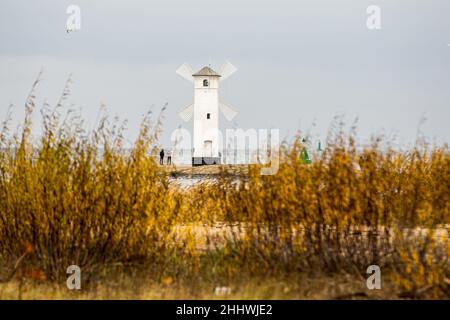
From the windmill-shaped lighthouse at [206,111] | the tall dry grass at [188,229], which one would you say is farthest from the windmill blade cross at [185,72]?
the tall dry grass at [188,229]

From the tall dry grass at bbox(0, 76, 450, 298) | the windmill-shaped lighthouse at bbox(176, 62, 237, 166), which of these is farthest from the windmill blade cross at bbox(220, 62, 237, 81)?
the tall dry grass at bbox(0, 76, 450, 298)

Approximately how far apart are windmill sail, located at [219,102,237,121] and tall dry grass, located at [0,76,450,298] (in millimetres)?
36741

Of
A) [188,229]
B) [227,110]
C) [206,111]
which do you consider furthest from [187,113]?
[188,229]

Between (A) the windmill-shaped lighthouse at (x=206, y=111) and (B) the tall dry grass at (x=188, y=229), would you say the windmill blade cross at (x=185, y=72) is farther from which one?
(B) the tall dry grass at (x=188, y=229)

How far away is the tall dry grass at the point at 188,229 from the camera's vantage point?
32.1ft

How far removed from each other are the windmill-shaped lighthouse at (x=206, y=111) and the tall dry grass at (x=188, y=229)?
116 ft

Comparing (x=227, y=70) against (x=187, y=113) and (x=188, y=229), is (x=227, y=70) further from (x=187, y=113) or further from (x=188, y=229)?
(x=188, y=229)

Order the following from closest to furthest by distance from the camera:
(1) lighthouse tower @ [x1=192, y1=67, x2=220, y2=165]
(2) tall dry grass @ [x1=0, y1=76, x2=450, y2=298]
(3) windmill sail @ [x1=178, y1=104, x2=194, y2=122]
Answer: (2) tall dry grass @ [x1=0, y1=76, x2=450, y2=298] → (1) lighthouse tower @ [x1=192, y1=67, x2=220, y2=165] → (3) windmill sail @ [x1=178, y1=104, x2=194, y2=122]

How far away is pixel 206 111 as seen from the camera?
46562 mm

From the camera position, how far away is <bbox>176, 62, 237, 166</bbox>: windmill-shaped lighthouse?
4603 cm

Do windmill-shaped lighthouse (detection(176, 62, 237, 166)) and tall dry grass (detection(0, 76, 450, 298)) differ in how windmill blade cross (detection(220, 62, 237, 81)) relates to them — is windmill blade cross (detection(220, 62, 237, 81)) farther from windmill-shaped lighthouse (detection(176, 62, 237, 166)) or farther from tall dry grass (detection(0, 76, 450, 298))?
tall dry grass (detection(0, 76, 450, 298))
